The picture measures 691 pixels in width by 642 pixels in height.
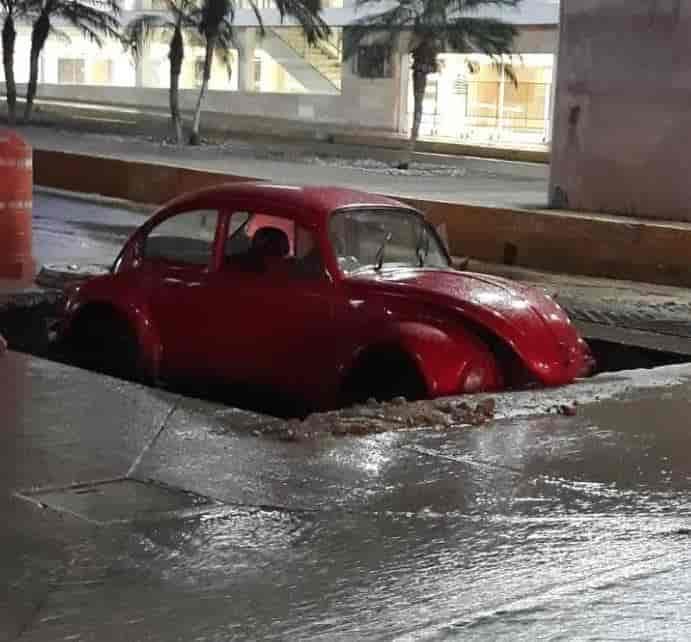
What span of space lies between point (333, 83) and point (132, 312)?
1610 inches

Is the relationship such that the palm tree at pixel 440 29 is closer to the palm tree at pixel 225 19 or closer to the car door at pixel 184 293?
the palm tree at pixel 225 19

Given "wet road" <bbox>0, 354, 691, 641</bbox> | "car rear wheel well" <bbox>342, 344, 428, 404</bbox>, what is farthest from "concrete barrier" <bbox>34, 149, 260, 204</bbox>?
"wet road" <bbox>0, 354, 691, 641</bbox>

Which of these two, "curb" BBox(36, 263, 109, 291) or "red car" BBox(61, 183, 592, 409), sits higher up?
"red car" BBox(61, 183, 592, 409)

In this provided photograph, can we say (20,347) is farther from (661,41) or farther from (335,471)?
(661,41)

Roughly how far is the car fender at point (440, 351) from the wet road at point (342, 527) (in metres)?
0.30

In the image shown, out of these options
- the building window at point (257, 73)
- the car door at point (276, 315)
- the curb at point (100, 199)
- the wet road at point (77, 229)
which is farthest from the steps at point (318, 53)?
the car door at point (276, 315)

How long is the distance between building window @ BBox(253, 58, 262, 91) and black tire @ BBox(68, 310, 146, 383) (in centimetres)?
4442

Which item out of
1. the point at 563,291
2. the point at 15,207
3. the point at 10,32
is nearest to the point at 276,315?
the point at 15,207

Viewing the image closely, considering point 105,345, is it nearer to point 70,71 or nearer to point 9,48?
point 9,48

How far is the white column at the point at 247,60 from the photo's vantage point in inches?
2094

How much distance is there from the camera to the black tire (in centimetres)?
931

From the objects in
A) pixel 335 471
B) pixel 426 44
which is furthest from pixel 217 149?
pixel 335 471

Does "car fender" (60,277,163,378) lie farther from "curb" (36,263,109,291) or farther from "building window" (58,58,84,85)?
"building window" (58,58,84,85)

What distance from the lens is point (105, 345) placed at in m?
9.57
